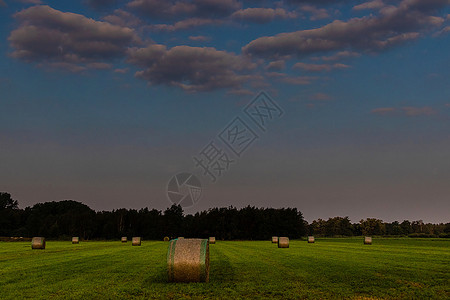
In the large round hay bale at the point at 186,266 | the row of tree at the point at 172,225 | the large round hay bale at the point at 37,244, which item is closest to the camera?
the large round hay bale at the point at 186,266

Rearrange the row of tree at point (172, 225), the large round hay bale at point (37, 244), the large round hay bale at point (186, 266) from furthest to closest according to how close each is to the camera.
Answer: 1. the row of tree at point (172, 225)
2. the large round hay bale at point (37, 244)
3. the large round hay bale at point (186, 266)

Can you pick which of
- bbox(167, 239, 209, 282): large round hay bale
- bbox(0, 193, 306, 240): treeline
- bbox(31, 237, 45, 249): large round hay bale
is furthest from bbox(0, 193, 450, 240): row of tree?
bbox(167, 239, 209, 282): large round hay bale

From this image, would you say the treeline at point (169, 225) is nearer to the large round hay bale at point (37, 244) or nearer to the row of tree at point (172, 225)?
the row of tree at point (172, 225)

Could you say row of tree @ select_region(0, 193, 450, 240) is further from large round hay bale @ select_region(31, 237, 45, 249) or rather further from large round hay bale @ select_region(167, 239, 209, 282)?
large round hay bale @ select_region(167, 239, 209, 282)

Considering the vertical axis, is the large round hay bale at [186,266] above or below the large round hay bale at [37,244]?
above

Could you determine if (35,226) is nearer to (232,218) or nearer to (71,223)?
(71,223)

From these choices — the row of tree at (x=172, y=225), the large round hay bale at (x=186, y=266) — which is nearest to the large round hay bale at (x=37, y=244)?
the large round hay bale at (x=186, y=266)

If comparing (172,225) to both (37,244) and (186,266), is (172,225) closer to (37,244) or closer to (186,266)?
(37,244)

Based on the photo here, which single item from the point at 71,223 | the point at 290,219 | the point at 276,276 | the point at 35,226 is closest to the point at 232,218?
the point at 290,219

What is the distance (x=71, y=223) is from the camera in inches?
5399

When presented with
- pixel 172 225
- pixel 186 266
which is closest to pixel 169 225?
pixel 172 225

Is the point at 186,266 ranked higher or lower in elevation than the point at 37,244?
higher

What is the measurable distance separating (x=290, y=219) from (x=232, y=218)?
1817 cm

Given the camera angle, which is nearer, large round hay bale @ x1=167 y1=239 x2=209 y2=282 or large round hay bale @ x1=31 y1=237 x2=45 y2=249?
large round hay bale @ x1=167 y1=239 x2=209 y2=282
